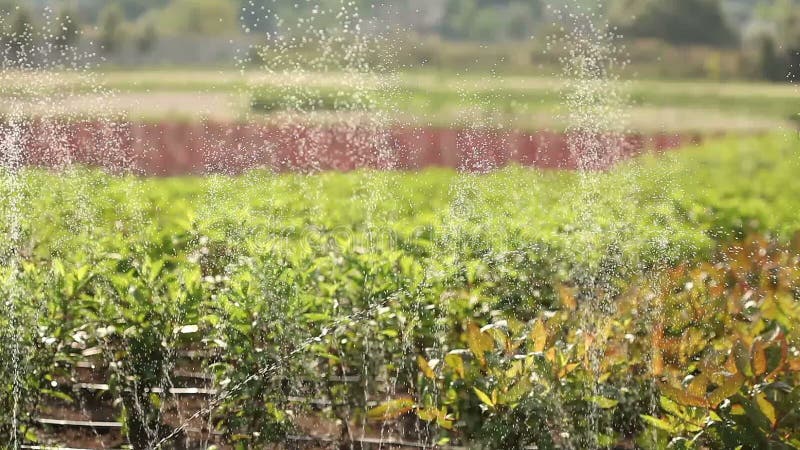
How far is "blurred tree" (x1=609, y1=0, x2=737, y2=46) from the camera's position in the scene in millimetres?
24500

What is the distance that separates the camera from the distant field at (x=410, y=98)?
14625mm

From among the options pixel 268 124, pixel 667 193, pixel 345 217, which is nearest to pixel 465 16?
pixel 268 124

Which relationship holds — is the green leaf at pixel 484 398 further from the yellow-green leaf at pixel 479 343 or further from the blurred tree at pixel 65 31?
the blurred tree at pixel 65 31

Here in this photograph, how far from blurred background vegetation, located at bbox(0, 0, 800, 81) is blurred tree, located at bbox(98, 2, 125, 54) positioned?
3 centimetres

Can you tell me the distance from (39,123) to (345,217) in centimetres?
1115

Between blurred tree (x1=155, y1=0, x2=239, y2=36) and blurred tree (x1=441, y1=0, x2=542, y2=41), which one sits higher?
blurred tree (x1=155, y1=0, x2=239, y2=36)

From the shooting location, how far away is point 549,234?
3.89m

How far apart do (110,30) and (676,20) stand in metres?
13.4

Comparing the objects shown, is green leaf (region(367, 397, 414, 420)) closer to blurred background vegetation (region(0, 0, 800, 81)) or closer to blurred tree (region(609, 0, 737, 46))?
blurred background vegetation (region(0, 0, 800, 81))

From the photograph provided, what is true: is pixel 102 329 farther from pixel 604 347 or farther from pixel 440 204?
pixel 440 204

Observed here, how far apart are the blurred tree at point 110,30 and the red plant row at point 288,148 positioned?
4.24 m

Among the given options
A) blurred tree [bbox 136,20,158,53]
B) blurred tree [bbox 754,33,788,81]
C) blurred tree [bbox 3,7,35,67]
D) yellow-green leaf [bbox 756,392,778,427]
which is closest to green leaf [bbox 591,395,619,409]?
yellow-green leaf [bbox 756,392,778,427]

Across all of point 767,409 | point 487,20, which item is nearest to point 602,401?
point 767,409

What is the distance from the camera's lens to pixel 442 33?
76.7 feet
